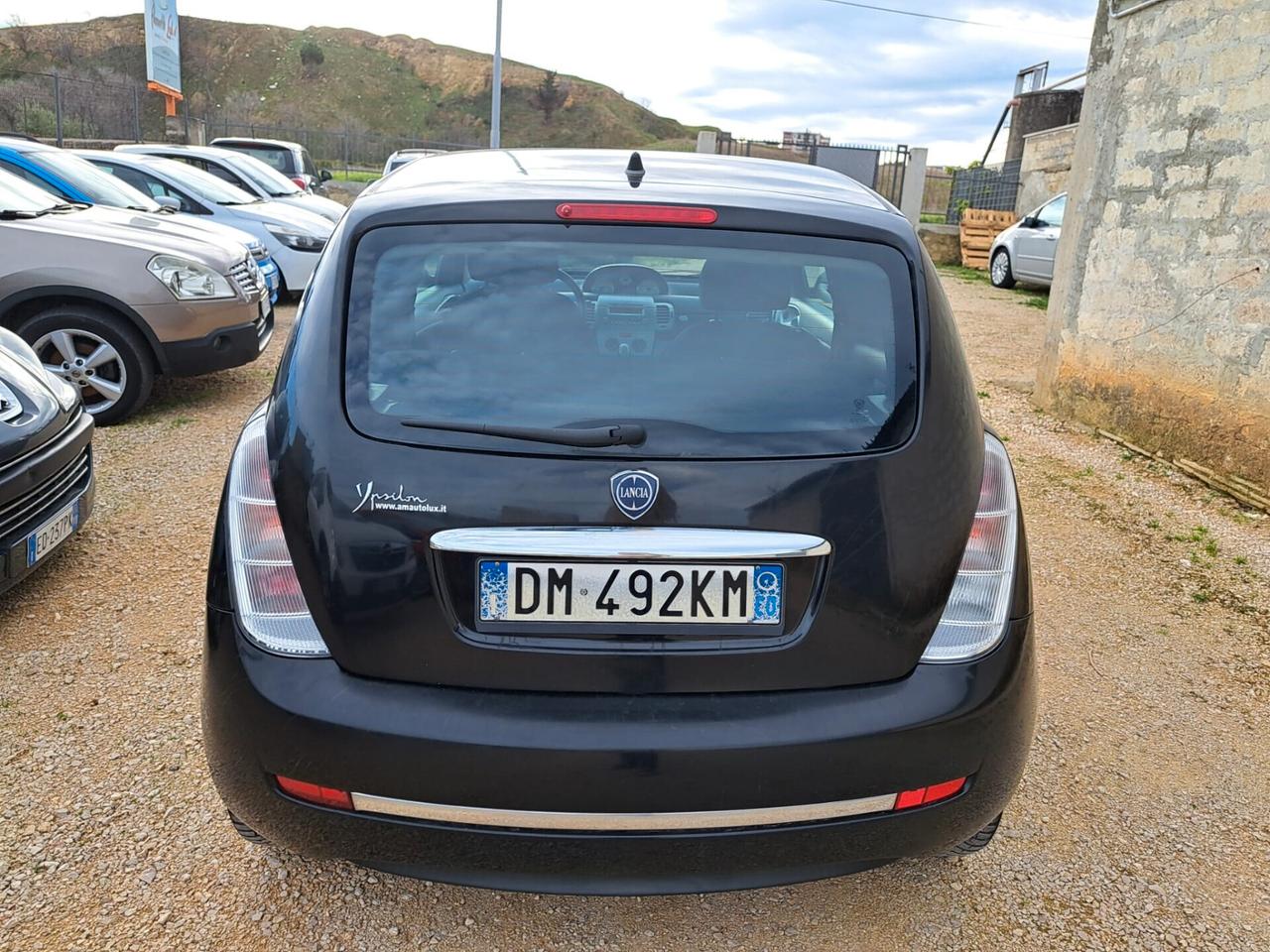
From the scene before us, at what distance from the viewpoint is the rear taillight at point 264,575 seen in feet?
6.22

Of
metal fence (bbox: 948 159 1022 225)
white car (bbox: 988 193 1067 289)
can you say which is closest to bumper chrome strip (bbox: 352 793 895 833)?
white car (bbox: 988 193 1067 289)

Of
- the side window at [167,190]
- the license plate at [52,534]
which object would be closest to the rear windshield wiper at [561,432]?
the license plate at [52,534]

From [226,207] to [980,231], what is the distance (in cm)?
1448

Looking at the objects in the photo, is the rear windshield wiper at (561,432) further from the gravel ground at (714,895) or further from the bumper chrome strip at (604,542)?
the gravel ground at (714,895)

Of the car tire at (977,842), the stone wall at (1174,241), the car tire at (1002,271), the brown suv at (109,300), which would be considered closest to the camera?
the car tire at (977,842)

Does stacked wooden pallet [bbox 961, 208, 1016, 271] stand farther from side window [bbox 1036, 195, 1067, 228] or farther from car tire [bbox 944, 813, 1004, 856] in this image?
car tire [bbox 944, 813, 1004, 856]

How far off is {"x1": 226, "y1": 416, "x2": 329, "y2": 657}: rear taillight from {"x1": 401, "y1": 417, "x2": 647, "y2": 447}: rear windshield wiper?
338 mm

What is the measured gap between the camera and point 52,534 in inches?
149

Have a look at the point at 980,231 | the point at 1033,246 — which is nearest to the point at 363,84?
the point at 980,231

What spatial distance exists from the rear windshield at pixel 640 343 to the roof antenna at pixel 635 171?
9.6 inches

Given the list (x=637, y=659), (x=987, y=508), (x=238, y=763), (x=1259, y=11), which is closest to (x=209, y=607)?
(x=238, y=763)

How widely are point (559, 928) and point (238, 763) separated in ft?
2.66

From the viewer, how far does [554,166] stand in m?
2.45

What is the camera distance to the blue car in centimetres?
745
